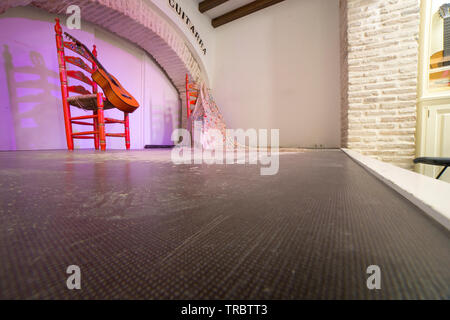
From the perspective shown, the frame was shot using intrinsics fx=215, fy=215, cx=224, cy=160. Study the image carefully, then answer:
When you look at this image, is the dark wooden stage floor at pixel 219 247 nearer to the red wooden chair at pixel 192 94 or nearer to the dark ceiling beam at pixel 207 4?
the red wooden chair at pixel 192 94

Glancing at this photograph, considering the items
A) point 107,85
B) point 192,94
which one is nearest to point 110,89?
point 107,85

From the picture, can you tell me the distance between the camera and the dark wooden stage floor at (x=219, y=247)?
153mm

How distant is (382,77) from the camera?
2.33m

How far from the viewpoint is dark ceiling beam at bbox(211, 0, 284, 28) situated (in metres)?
3.60

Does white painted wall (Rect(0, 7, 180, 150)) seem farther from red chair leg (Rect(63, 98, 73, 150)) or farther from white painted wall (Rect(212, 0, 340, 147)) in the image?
white painted wall (Rect(212, 0, 340, 147))

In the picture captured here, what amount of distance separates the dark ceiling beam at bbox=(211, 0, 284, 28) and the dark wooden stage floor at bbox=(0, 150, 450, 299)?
4.18 meters

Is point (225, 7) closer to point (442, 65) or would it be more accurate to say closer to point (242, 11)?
point (242, 11)

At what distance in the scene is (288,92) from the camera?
3.61 m

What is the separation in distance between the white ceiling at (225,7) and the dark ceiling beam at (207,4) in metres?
0.19

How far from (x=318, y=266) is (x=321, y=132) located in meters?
3.54

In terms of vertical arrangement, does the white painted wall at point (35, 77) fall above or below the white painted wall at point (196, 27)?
below

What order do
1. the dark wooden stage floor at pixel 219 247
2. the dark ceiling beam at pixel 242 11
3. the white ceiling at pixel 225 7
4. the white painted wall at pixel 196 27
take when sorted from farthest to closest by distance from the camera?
the white ceiling at pixel 225 7
the dark ceiling beam at pixel 242 11
the white painted wall at pixel 196 27
the dark wooden stage floor at pixel 219 247

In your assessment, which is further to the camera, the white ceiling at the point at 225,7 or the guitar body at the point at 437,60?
the white ceiling at the point at 225,7

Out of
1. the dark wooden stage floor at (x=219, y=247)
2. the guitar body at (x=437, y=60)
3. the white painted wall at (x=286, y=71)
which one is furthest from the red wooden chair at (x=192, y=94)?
the dark wooden stage floor at (x=219, y=247)
